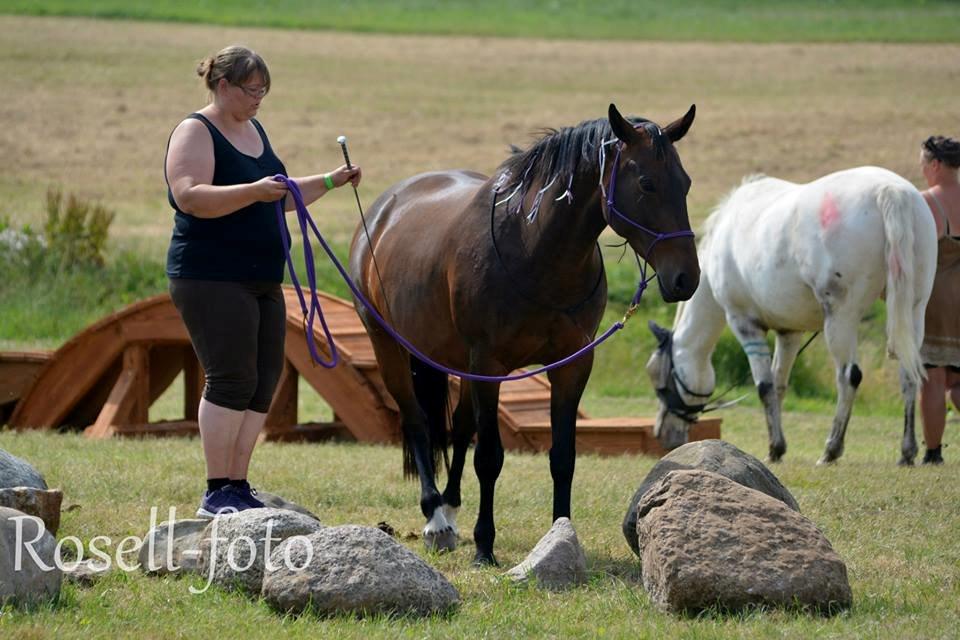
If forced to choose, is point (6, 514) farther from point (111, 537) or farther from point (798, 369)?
point (798, 369)

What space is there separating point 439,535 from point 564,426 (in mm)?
893

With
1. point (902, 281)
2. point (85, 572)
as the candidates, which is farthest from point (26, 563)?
point (902, 281)

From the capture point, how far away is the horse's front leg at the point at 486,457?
641 cm

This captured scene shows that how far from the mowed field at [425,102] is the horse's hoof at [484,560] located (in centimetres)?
1427

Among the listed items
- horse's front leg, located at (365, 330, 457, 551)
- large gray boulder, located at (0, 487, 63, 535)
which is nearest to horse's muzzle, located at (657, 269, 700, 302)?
horse's front leg, located at (365, 330, 457, 551)

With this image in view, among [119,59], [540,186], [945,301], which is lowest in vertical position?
[945,301]

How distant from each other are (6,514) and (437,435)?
3.31m

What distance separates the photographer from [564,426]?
21.3 ft

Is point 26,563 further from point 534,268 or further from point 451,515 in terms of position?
point 451,515

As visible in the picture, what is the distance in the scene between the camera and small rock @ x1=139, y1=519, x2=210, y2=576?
575 centimetres

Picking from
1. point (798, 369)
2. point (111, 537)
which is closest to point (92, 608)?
point (111, 537)

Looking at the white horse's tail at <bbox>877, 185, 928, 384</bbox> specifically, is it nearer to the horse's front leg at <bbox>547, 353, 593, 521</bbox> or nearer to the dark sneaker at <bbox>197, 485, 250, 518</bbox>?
the horse's front leg at <bbox>547, 353, 593, 521</bbox>

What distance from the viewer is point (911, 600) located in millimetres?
5441

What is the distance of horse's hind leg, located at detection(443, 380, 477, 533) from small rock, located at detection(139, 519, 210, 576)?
5.51 feet
